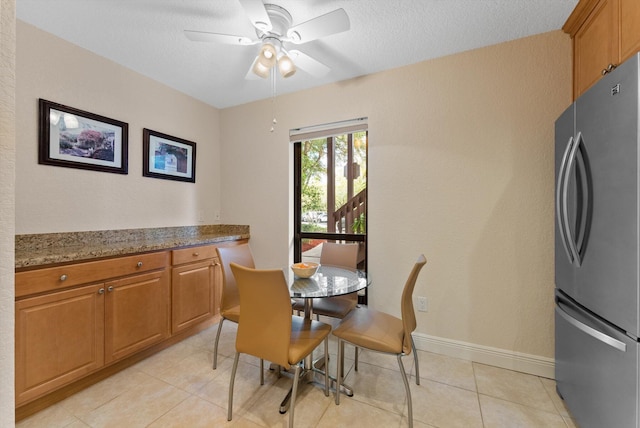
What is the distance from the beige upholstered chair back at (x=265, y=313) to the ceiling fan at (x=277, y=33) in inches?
51.7

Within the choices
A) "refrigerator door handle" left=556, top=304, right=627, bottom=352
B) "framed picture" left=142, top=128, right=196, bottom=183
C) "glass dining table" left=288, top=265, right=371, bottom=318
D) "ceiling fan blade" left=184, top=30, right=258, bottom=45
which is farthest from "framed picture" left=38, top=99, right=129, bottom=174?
"refrigerator door handle" left=556, top=304, right=627, bottom=352

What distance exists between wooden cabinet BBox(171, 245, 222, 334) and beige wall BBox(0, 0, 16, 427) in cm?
196

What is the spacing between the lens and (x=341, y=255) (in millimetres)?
2443

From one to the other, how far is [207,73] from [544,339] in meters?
3.61

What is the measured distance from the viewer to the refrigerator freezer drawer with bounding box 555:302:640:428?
1.10 metres

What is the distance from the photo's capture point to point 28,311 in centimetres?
151

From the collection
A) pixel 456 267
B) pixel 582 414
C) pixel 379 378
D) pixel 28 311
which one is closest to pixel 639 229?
pixel 582 414

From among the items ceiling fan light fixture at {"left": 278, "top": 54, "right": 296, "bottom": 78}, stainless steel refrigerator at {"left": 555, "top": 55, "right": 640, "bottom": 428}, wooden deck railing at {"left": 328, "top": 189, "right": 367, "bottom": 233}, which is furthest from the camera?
wooden deck railing at {"left": 328, "top": 189, "right": 367, "bottom": 233}

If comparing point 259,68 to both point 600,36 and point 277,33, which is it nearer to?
point 277,33

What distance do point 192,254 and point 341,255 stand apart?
140 centimetres

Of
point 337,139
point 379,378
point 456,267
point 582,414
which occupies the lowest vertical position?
point 379,378

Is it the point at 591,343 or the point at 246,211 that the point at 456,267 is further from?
the point at 246,211

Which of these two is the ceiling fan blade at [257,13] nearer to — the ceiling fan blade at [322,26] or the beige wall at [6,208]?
the ceiling fan blade at [322,26]

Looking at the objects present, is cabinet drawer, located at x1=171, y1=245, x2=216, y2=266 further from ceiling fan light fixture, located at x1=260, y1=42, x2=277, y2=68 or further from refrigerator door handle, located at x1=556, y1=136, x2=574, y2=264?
refrigerator door handle, located at x1=556, y1=136, x2=574, y2=264
